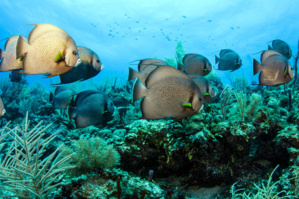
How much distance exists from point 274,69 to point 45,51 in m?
3.40

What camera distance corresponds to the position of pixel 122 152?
150 inches

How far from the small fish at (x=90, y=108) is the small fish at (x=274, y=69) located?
107 inches

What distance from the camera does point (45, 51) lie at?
1532 mm

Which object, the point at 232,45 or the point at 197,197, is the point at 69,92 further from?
the point at 232,45

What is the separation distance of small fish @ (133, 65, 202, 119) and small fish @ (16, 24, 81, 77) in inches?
27.9

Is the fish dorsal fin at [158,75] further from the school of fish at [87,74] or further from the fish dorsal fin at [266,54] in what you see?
the fish dorsal fin at [266,54]

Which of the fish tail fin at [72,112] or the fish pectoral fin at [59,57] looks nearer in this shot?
the fish pectoral fin at [59,57]

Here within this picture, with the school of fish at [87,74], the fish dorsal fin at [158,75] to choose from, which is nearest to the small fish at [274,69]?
the school of fish at [87,74]

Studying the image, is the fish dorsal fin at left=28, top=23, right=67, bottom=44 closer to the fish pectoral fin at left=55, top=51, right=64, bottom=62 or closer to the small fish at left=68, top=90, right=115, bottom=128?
the fish pectoral fin at left=55, top=51, right=64, bottom=62

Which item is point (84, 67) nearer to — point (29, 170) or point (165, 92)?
point (165, 92)

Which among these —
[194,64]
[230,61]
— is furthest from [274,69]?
[230,61]

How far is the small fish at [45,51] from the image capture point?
1528 millimetres

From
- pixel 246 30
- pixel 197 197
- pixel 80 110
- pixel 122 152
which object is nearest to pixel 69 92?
pixel 80 110

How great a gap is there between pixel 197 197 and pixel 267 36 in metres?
48.6
